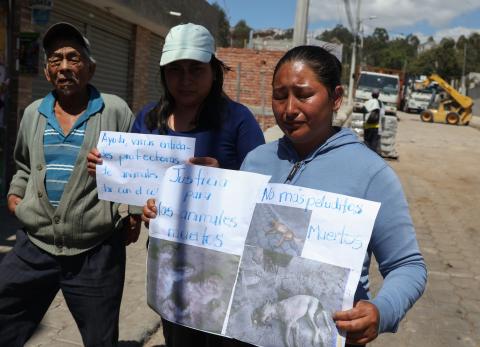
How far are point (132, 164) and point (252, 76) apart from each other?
53.9 ft

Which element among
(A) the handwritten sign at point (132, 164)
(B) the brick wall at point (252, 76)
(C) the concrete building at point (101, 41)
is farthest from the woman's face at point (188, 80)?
(B) the brick wall at point (252, 76)

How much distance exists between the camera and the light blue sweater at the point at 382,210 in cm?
161

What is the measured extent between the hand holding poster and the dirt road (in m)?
2.65

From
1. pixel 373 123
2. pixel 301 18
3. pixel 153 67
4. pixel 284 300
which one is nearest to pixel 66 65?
pixel 284 300

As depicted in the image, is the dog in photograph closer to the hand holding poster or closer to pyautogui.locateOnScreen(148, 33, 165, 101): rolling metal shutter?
the hand holding poster

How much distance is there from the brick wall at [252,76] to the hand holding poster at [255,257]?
1584 cm

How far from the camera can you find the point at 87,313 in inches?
99.0

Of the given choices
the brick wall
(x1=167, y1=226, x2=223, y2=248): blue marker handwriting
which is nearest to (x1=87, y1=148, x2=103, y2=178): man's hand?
(x1=167, y1=226, x2=223, y2=248): blue marker handwriting

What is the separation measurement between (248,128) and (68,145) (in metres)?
0.84

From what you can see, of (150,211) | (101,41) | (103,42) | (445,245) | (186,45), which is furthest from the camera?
(103,42)

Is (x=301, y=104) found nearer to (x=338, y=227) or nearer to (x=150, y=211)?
(x=338, y=227)

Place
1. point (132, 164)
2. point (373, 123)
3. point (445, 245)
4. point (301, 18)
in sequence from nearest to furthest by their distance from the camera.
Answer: point (132, 164) → point (445, 245) → point (301, 18) → point (373, 123)

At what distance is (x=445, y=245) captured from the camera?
22.6 ft

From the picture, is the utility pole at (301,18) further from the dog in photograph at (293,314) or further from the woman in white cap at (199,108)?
the dog in photograph at (293,314)
